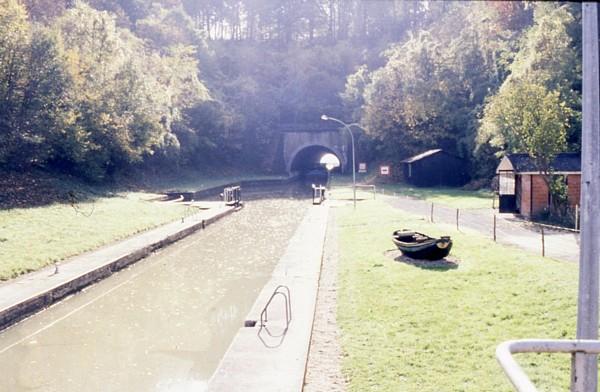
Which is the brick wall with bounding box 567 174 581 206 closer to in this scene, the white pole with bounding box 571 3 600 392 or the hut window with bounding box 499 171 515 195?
the hut window with bounding box 499 171 515 195

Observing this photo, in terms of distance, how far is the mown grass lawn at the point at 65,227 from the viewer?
16047mm

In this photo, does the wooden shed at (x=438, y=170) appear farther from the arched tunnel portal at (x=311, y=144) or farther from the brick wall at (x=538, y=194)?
the brick wall at (x=538, y=194)

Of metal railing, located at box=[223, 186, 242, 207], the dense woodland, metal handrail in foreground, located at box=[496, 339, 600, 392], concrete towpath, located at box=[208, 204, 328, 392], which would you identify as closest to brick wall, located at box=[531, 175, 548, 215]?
the dense woodland

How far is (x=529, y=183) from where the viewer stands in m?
24.0

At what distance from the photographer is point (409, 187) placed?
46.9 metres

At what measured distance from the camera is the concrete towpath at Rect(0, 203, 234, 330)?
39.0 feet

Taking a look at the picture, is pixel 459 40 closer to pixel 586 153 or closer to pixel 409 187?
pixel 409 187

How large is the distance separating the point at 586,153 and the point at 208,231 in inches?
924

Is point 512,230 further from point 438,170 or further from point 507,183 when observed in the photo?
point 438,170

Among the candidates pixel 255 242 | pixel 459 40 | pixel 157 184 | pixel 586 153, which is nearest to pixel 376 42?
pixel 459 40

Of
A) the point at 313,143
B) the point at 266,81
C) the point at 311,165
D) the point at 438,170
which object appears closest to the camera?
the point at 438,170

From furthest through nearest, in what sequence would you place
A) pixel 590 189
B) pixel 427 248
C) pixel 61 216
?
pixel 61 216 < pixel 427 248 < pixel 590 189

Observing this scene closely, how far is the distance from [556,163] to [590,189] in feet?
73.7

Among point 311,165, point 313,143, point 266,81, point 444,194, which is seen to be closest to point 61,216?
point 444,194
